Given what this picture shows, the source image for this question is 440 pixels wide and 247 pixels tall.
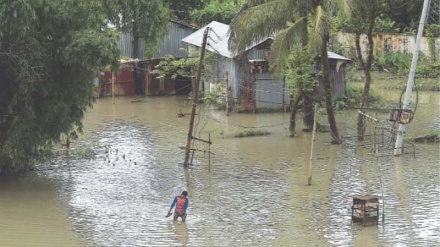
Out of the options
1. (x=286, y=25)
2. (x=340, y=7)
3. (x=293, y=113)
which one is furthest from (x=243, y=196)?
(x=293, y=113)

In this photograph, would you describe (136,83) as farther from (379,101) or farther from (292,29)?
(292,29)

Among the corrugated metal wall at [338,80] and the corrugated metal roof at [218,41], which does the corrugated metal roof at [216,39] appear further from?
the corrugated metal wall at [338,80]

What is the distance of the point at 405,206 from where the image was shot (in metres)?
17.2

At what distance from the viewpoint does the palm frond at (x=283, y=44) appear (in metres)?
23.3

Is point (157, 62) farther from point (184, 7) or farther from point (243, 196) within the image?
point (243, 196)

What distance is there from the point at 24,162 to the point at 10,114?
1.26m

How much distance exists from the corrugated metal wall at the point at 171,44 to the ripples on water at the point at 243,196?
49.8 ft

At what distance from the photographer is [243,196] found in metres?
18.2

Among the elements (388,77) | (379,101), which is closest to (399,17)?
(388,77)

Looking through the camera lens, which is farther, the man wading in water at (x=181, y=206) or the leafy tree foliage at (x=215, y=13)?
the leafy tree foliage at (x=215, y=13)

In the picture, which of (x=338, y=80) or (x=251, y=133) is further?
(x=338, y=80)

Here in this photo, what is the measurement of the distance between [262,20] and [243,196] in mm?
7497

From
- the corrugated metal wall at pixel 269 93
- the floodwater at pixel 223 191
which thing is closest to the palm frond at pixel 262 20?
the floodwater at pixel 223 191

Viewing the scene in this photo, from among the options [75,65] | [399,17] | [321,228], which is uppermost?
[399,17]
